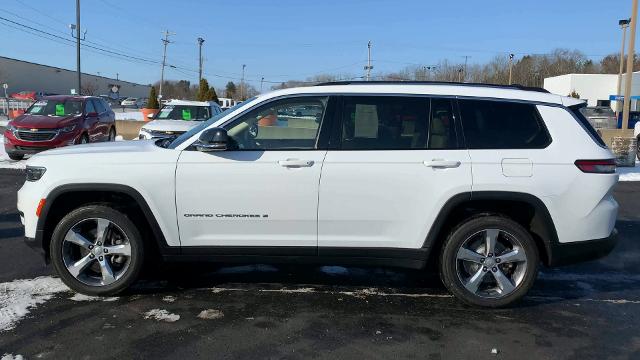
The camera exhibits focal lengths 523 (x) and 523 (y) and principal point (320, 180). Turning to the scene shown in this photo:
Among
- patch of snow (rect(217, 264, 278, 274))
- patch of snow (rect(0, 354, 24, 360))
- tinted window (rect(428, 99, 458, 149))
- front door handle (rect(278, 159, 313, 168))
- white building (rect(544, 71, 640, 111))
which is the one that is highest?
white building (rect(544, 71, 640, 111))

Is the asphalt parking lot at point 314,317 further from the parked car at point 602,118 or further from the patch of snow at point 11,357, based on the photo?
the parked car at point 602,118

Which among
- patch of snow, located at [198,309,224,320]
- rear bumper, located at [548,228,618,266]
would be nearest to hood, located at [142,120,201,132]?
patch of snow, located at [198,309,224,320]

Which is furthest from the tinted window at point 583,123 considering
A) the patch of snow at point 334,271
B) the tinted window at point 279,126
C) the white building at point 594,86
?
the white building at point 594,86

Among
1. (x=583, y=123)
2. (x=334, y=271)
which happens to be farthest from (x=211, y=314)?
(x=583, y=123)

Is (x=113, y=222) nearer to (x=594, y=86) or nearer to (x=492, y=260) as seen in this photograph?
(x=492, y=260)

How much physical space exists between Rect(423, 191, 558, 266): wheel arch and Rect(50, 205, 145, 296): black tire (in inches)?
95.2

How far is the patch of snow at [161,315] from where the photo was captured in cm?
410

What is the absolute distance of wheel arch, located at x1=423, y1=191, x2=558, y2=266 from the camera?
420 centimetres

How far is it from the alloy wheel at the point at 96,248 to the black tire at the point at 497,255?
106 inches

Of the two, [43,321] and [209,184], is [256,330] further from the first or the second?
[43,321]

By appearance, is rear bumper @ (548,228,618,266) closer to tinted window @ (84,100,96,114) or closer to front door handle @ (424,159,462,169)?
front door handle @ (424,159,462,169)

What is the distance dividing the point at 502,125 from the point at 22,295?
433cm

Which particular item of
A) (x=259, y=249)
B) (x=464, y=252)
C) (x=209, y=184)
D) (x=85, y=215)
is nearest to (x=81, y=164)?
(x=85, y=215)

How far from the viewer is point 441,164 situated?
4195 mm
